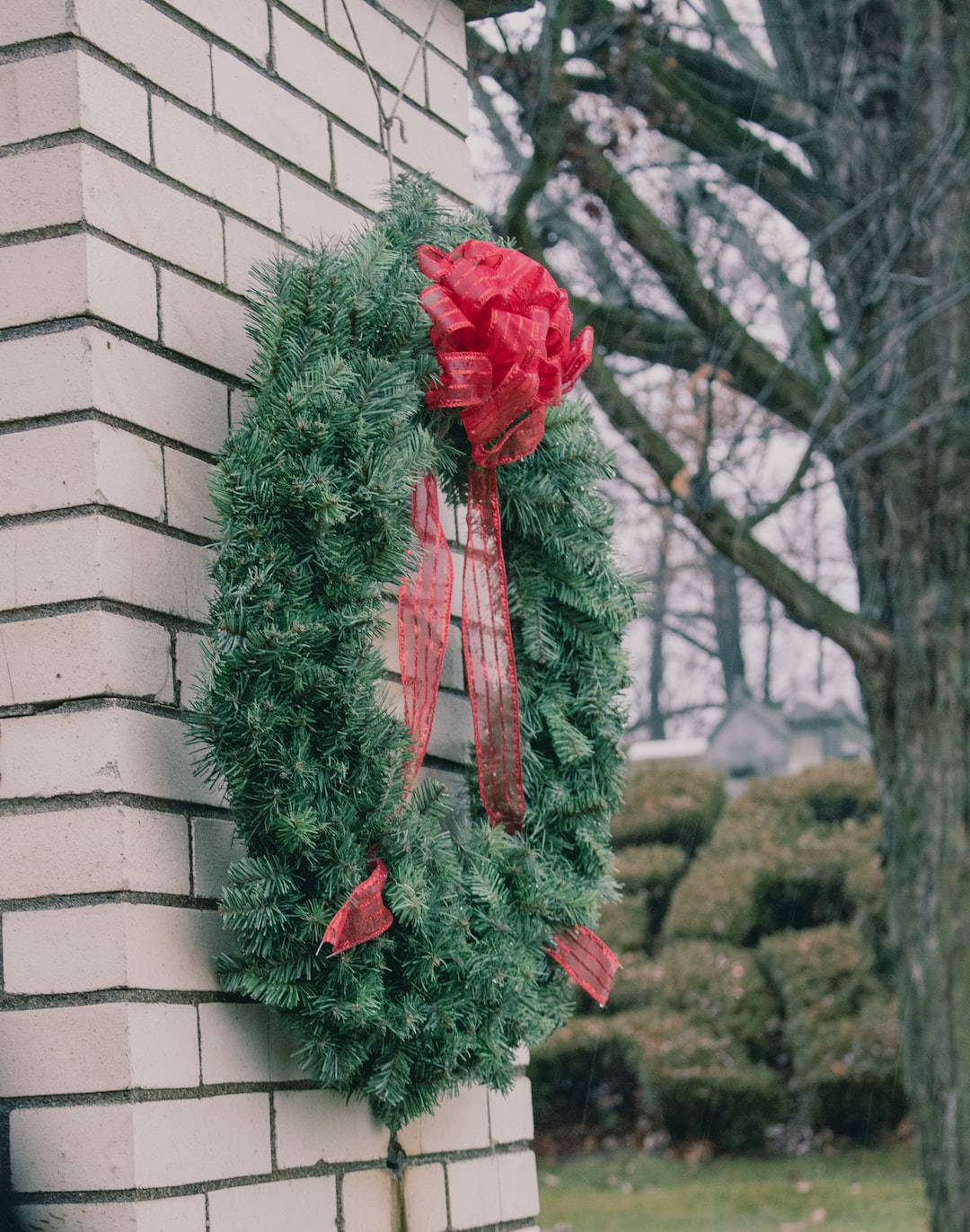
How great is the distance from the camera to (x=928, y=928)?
5.42 meters

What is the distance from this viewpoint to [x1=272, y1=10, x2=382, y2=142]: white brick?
7.73 ft

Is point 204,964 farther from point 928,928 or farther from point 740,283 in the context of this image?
point 740,283

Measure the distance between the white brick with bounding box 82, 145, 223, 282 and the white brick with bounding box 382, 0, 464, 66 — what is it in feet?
2.67

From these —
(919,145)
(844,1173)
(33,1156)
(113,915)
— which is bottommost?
(844,1173)

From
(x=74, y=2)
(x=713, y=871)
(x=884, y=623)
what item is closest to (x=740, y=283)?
(x=713, y=871)

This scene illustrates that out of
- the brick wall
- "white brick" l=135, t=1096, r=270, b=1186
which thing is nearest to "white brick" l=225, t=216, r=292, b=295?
the brick wall

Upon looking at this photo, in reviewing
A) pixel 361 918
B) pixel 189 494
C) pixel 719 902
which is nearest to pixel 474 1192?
pixel 361 918

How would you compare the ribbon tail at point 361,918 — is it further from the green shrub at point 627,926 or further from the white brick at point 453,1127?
the green shrub at point 627,926

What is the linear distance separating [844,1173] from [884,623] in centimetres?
421

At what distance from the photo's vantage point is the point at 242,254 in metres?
2.19

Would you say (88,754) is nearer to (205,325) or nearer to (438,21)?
(205,325)

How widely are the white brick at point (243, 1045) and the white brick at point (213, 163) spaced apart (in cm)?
116

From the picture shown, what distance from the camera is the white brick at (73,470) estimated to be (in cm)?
185

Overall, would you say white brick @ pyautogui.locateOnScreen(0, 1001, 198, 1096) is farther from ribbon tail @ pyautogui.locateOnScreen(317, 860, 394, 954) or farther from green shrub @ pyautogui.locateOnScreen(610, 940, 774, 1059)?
green shrub @ pyautogui.locateOnScreen(610, 940, 774, 1059)
